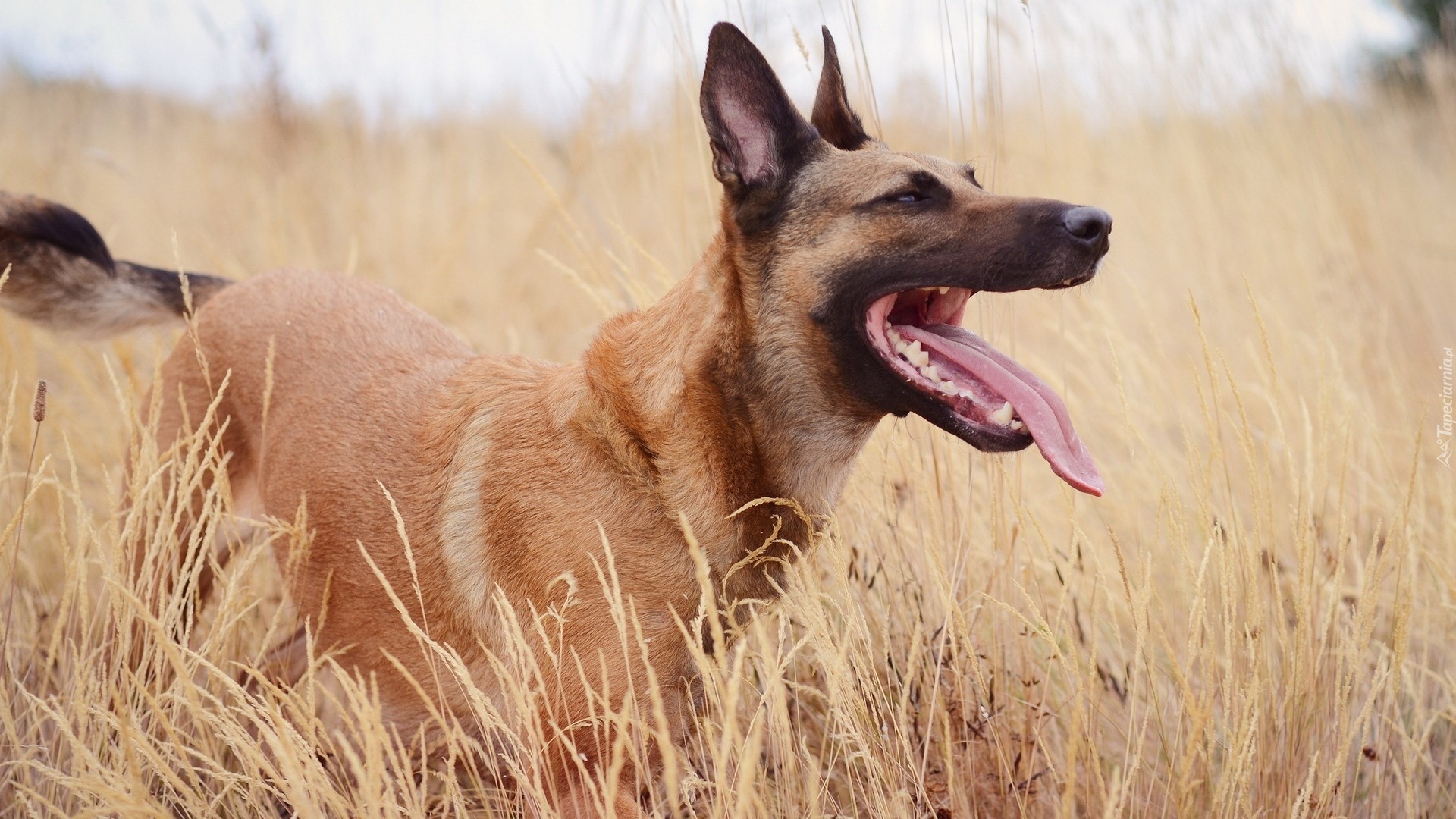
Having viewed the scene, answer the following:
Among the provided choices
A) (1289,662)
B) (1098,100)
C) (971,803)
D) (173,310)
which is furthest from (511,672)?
(1098,100)

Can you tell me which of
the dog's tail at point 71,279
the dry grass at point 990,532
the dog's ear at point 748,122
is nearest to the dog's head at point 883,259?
the dog's ear at point 748,122

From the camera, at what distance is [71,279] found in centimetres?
309

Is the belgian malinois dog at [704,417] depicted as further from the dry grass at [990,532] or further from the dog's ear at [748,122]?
the dry grass at [990,532]

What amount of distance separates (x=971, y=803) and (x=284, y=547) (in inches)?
83.8

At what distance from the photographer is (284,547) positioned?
9.45 ft

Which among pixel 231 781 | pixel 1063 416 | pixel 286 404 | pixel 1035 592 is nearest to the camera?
pixel 231 781

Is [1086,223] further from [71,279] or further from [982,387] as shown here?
[71,279]

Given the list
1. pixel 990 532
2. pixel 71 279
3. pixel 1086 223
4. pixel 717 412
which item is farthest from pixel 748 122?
pixel 71 279

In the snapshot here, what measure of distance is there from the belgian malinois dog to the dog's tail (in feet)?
2.94

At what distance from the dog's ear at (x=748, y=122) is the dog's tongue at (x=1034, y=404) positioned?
0.61 meters

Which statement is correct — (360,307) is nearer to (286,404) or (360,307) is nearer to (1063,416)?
(286,404)

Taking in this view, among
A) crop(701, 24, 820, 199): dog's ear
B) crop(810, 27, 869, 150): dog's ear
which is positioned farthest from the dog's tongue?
crop(810, 27, 869, 150): dog's ear

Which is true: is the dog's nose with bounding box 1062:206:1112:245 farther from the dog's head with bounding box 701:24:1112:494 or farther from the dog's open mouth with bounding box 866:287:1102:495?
the dog's open mouth with bounding box 866:287:1102:495

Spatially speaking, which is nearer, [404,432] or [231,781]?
A: [231,781]
